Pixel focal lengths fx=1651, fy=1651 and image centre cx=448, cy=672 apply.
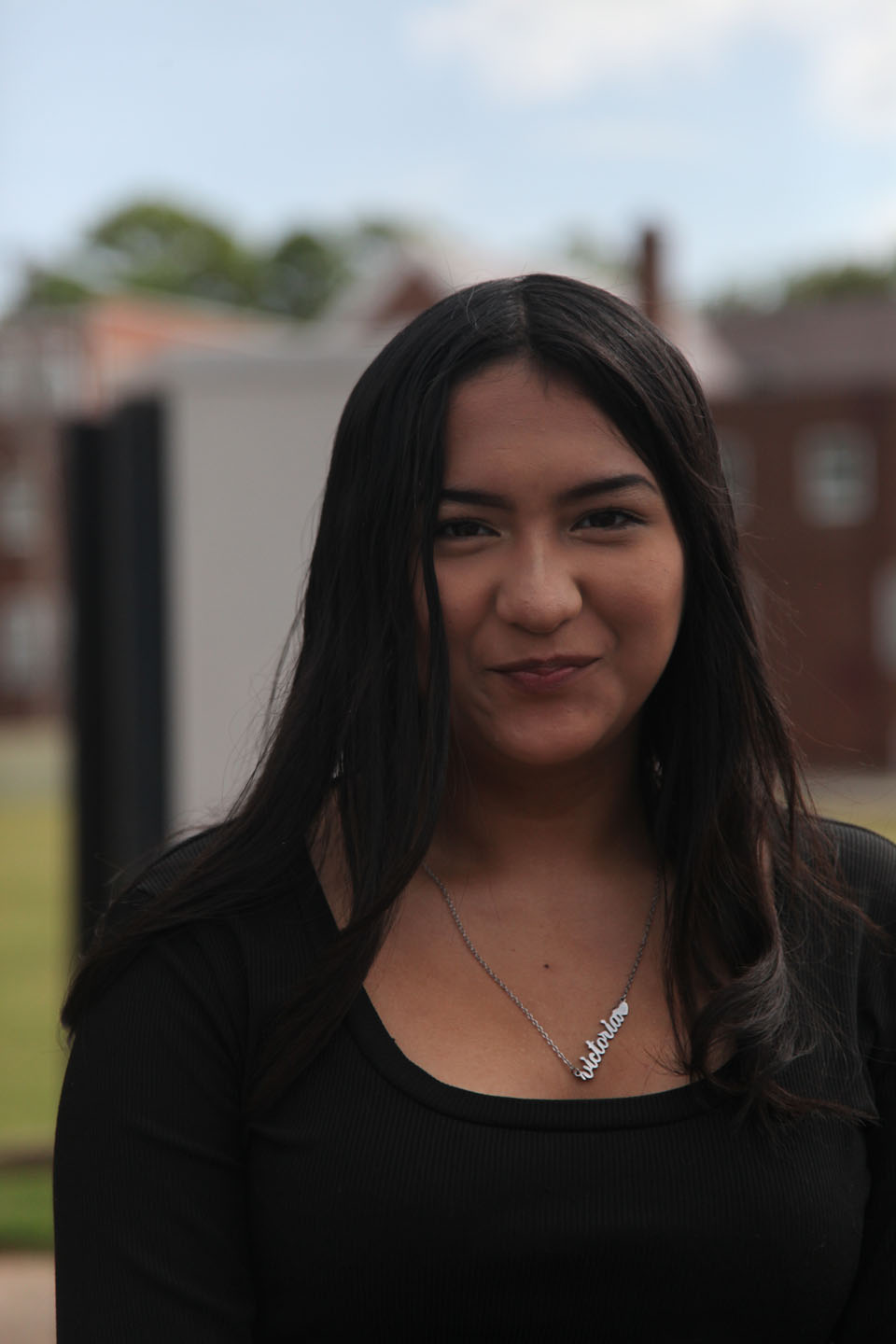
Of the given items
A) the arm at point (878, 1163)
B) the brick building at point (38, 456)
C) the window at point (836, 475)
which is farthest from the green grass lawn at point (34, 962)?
the brick building at point (38, 456)

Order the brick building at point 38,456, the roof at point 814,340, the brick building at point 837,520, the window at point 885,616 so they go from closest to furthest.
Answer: the brick building at point 837,520 < the window at point 885,616 < the brick building at point 38,456 < the roof at point 814,340

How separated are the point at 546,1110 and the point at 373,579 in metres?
0.55

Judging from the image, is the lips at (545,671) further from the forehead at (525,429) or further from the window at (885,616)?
the window at (885,616)

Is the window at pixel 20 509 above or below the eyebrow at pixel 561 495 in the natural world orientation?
above

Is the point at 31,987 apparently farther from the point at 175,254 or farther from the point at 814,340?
the point at 175,254

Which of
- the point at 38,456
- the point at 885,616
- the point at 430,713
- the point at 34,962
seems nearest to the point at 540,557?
the point at 430,713

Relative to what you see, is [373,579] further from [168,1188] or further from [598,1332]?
[598,1332]

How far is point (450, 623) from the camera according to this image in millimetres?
1639

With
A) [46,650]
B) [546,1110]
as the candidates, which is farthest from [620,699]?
[46,650]

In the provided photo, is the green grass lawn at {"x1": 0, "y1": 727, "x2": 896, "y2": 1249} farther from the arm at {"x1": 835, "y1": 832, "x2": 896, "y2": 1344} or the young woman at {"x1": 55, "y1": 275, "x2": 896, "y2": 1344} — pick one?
the young woman at {"x1": 55, "y1": 275, "x2": 896, "y2": 1344}

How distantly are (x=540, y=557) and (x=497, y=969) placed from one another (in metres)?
0.43

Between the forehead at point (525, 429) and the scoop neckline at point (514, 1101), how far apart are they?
21.2 inches

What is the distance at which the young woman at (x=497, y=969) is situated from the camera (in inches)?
60.8

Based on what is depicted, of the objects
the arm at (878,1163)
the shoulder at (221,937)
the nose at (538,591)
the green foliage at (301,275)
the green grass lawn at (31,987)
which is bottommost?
the green grass lawn at (31,987)
